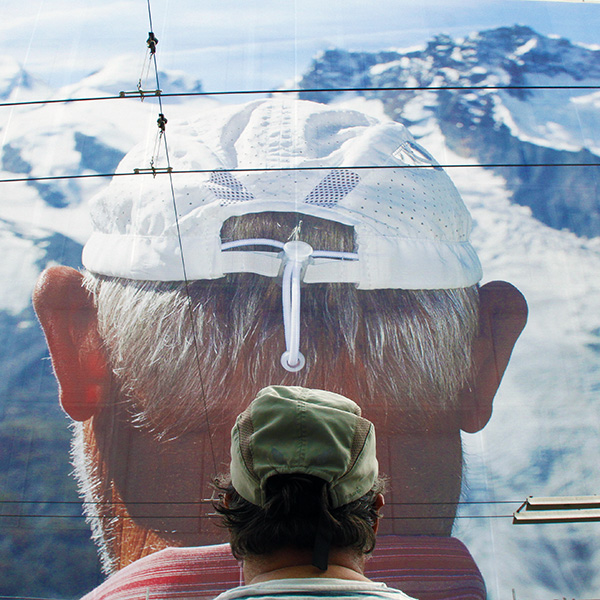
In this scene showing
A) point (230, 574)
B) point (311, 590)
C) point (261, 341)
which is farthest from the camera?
point (261, 341)

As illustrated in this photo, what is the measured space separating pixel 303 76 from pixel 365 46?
16.9 inches

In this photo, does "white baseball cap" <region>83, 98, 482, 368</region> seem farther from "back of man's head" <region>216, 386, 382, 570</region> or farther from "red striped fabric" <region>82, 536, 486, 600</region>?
"back of man's head" <region>216, 386, 382, 570</region>

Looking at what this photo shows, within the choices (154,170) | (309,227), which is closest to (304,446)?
(309,227)

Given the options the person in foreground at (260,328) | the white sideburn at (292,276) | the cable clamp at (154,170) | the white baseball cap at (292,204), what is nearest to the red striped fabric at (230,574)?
the person in foreground at (260,328)

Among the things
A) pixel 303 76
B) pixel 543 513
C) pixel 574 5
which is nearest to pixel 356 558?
pixel 543 513

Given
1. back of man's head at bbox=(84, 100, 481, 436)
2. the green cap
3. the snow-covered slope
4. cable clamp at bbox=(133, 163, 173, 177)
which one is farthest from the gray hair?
the green cap

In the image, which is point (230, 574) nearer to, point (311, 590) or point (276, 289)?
point (276, 289)

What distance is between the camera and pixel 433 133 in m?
3.00

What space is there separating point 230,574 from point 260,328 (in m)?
1.00

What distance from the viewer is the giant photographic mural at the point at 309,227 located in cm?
235

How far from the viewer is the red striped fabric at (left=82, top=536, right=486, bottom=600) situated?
2215 millimetres

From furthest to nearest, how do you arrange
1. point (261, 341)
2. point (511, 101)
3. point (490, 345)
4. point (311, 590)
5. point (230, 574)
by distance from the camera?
point (511, 101)
point (490, 345)
point (261, 341)
point (230, 574)
point (311, 590)

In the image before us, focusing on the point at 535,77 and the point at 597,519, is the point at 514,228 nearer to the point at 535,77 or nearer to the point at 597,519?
the point at 535,77

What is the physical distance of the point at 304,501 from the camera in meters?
0.65
